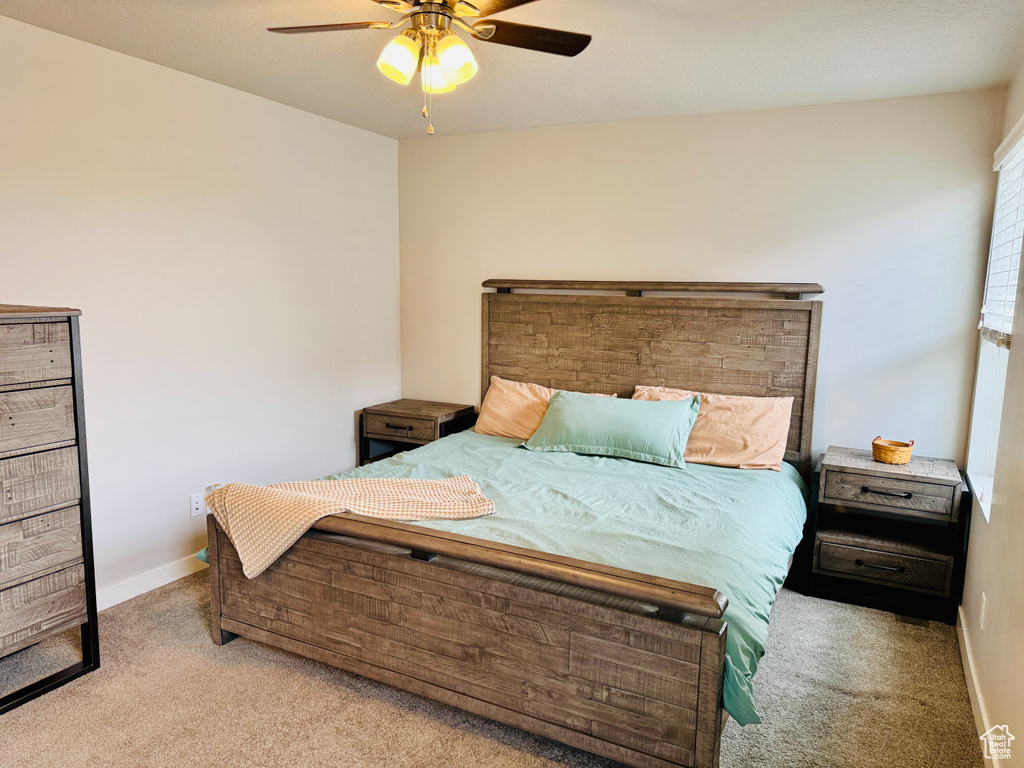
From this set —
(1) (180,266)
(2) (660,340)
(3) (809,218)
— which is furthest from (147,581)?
(3) (809,218)

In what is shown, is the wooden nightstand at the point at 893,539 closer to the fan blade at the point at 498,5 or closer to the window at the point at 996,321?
the window at the point at 996,321

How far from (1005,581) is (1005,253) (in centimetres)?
144

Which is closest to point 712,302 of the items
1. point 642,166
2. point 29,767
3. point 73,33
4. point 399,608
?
point 642,166

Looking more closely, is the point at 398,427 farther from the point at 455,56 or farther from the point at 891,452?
the point at 891,452

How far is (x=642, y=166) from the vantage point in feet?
12.4

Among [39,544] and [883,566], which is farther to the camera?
[883,566]

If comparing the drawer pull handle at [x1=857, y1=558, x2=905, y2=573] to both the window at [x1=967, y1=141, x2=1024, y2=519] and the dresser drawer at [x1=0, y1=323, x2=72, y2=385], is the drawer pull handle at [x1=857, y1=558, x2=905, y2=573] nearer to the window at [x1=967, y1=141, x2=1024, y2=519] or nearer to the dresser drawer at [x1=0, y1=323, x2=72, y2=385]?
the window at [x1=967, y1=141, x2=1024, y2=519]

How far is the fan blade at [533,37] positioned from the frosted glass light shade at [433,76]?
0.23 metres

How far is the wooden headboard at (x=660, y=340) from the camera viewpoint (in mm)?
3490

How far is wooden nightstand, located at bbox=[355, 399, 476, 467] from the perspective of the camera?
4.05 m

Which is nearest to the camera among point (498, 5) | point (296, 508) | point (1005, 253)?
point (498, 5)

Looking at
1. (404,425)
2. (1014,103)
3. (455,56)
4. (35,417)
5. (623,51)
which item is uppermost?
(623,51)

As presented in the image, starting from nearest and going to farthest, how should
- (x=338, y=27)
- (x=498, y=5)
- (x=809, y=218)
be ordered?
(x=498, y=5) → (x=338, y=27) → (x=809, y=218)

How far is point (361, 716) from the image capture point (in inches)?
88.5
